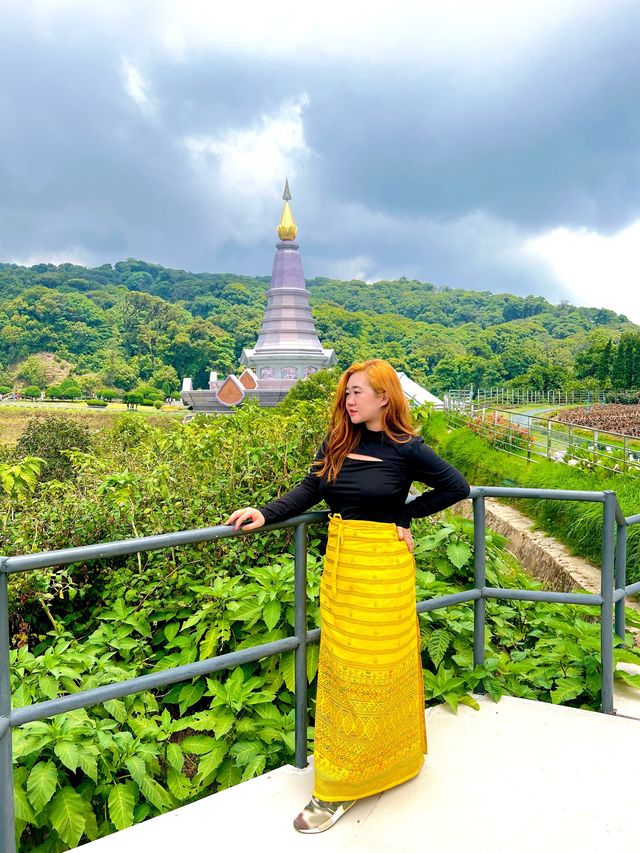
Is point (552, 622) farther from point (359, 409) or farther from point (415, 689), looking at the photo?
point (359, 409)

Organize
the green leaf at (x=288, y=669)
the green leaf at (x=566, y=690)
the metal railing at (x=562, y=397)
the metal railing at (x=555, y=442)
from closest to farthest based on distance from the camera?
the green leaf at (x=288, y=669)
the green leaf at (x=566, y=690)
the metal railing at (x=555, y=442)
the metal railing at (x=562, y=397)

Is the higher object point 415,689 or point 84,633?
point 415,689

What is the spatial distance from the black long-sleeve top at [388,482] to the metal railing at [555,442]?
820 cm

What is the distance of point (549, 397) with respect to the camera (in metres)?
42.7

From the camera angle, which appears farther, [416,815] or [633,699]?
[633,699]

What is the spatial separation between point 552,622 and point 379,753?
1.48 m

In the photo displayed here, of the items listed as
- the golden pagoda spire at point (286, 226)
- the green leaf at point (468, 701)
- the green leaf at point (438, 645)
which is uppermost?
the golden pagoda spire at point (286, 226)

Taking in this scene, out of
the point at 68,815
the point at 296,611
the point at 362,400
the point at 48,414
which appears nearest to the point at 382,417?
the point at 362,400

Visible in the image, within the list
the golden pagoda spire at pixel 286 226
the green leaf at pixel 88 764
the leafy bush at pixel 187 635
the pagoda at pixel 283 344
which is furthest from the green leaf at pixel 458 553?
the golden pagoda spire at pixel 286 226

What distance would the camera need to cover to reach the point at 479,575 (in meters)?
2.59

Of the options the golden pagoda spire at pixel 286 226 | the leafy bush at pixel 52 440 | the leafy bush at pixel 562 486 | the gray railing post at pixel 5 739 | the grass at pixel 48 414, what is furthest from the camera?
the golden pagoda spire at pixel 286 226

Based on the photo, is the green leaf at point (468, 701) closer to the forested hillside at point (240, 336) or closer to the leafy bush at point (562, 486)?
the leafy bush at point (562, 486)

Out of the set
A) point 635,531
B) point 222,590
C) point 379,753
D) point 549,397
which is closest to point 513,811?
point 379,753

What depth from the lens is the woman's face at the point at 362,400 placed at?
1.94 metres
